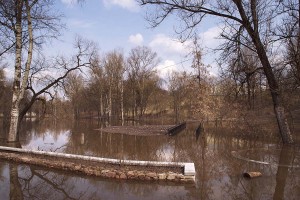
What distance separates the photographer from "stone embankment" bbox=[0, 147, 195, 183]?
28.2 feet

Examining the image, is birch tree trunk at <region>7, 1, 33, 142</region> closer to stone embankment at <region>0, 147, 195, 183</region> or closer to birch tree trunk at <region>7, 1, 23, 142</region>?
birch tree trunk at <region>7, 1, 23, 142</region>

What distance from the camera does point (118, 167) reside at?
374 inches

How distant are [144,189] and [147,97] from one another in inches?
2084

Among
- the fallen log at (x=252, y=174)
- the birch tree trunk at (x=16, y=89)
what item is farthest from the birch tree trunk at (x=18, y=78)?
the fallen log at (x=252, y=174)

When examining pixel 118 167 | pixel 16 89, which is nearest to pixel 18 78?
pixel 16 89

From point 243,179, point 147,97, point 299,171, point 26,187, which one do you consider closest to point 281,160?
point 299,171

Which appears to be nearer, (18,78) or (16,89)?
(16,89)

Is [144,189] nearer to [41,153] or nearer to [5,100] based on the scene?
[41,153]

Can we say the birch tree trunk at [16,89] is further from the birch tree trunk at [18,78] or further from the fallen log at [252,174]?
the fallen log at [252,174]

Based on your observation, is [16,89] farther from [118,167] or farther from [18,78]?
[118,167]

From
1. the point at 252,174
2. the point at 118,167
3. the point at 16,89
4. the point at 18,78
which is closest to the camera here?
the point at 252,174

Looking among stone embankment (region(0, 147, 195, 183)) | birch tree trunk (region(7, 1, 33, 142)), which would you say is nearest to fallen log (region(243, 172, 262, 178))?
stone embankment (region(0, 147, 195, 183))

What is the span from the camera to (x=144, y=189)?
776cm

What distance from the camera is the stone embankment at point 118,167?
8.60 metres
